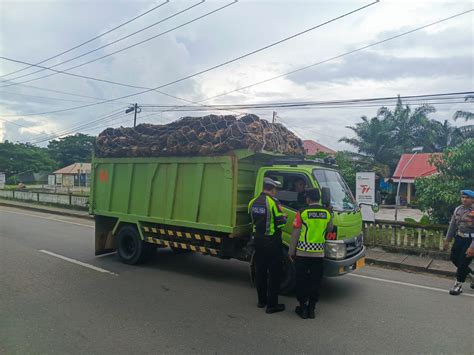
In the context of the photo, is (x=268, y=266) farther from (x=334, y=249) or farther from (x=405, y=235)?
(x=405, y=235)

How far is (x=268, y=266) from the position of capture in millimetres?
5078

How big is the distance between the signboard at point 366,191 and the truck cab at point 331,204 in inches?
150

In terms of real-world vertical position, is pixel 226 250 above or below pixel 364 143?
below

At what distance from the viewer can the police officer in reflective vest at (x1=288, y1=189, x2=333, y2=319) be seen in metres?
4.80

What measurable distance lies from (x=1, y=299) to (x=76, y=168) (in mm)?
49814

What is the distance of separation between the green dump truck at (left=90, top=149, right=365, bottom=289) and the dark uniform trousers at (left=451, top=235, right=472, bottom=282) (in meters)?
1.53

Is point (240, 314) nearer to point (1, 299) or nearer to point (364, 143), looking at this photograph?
point (1, 299)

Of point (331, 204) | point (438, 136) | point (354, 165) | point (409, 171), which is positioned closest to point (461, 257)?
point (331, 204)

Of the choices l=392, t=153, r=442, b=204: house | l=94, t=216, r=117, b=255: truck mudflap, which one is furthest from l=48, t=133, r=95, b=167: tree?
l=94, t=216, r=117, b=255: truck mudflap

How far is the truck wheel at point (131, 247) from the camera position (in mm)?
7346

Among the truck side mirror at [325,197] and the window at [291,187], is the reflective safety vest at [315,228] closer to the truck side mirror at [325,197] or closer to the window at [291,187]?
the truck side mirror at [325,197]

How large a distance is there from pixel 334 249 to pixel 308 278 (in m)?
0.63

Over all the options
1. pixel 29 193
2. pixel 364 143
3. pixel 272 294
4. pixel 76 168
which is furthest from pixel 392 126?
pixel 76 168

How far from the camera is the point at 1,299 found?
5270 millimetres
